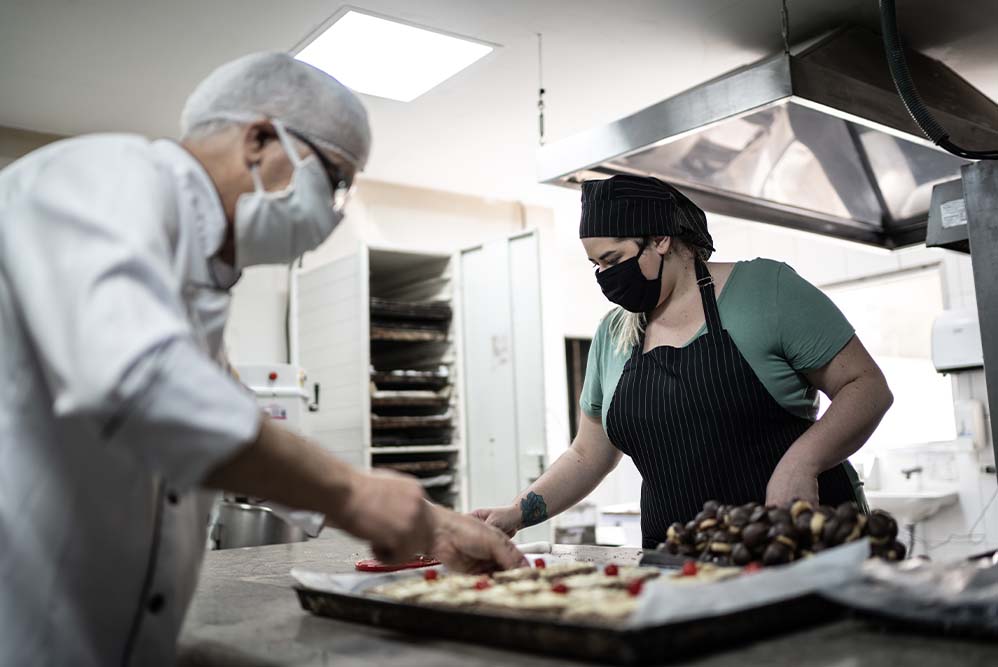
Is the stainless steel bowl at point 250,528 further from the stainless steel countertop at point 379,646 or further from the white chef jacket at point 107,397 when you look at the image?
the white chef jacket at point 107,397

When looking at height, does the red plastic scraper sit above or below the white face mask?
below

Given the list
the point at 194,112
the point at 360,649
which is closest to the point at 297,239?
the point at 194,112

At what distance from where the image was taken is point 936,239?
2.69m

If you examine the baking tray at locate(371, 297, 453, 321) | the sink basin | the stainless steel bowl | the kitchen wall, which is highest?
the kitchen wall

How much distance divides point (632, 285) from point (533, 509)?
57 centimetres

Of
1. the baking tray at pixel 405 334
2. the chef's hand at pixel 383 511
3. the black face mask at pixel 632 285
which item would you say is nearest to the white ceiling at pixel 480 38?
the baking tray at pixel 405 334

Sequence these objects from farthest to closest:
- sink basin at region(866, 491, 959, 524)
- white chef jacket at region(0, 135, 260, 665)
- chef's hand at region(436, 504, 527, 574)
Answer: sink basin at region(866, 491, 959, 524) → chef's hand at region(436, 504, 527, 574) → white chef jacket at region(0, 135, 260, 665)

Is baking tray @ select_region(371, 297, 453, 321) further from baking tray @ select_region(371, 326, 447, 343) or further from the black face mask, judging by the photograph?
the black face mask

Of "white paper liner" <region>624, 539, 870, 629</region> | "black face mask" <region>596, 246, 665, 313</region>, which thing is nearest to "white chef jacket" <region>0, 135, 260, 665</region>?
"white paper liner" <region>624, 539, 870, 629</region>

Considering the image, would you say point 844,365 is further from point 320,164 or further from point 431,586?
point 320,164

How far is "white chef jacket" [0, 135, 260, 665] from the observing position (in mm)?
809

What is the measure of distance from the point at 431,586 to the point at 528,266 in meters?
3.35

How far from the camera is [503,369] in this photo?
459 cm

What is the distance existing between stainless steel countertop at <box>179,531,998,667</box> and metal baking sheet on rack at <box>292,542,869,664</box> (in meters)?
0.02
